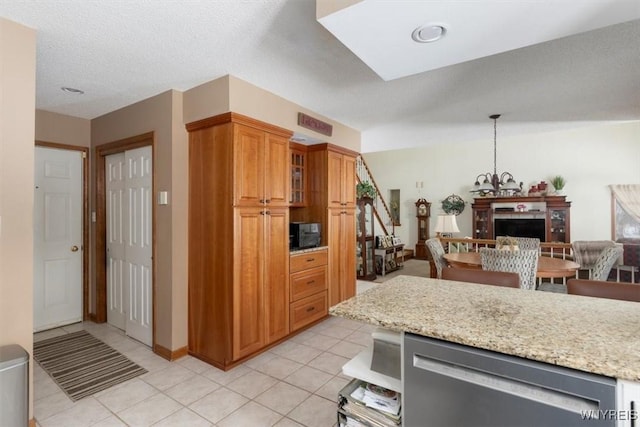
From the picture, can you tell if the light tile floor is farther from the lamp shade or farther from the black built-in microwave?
the lamp shade

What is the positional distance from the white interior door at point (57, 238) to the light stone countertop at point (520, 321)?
149 inches

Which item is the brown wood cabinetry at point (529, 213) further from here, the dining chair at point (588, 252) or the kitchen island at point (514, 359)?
the kitchen island at point (514, 359)

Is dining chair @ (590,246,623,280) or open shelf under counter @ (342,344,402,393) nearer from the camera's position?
open shelf under counter @ (342,344,402,393)

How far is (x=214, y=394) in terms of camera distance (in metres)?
2.32

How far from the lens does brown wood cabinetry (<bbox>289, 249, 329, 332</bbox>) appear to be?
3.32 m

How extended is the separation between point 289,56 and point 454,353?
2.16 m

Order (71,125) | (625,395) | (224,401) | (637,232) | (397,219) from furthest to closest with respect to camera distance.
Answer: (397,219) → (637,232) → (71,125) → (224,401) → (625,395)

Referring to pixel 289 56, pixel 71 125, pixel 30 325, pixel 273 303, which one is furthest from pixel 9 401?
pixel 71 125

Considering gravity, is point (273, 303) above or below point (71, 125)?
below

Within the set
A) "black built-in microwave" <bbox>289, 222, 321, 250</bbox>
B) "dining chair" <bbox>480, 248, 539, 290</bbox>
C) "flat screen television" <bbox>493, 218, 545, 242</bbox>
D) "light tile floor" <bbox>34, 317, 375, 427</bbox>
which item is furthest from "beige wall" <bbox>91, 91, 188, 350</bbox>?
"flat screen television" <bbox>493, 218, 545, 242</bbox>

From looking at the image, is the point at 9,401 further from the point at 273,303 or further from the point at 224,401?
the point at 273,303

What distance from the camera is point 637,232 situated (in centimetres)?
685

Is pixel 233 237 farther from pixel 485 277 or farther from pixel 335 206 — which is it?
pixel 485 277

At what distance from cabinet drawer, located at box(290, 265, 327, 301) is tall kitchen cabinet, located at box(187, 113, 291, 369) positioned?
0.84 feet
